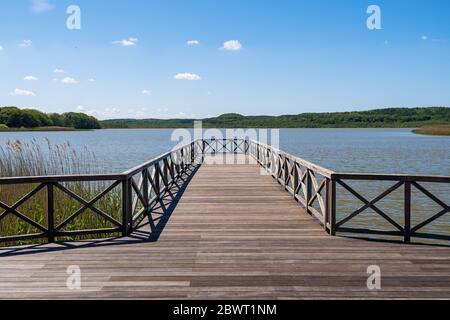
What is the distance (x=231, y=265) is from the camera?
4.88 metres

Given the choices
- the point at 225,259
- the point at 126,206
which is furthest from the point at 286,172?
the point at 225,259

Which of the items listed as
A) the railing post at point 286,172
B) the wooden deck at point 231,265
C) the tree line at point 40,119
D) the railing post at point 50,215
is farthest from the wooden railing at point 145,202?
the tree line at point 40,119

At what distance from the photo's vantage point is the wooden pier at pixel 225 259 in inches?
162

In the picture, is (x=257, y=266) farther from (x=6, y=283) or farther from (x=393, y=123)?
(x=393, y=123)

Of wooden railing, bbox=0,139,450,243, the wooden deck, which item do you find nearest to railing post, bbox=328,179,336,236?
wooden railing, bbox=0,139,450,243

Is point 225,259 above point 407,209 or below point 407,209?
below

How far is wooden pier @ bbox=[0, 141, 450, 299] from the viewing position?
162 inches

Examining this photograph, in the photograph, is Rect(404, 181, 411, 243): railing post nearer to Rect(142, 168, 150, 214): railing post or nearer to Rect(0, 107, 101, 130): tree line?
Rect(142, 168, 150, 214): railing post

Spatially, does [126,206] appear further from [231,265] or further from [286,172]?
[286,172]

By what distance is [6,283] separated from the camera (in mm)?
4305

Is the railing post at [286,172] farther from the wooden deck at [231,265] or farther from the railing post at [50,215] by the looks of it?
the railing post at [50,215]

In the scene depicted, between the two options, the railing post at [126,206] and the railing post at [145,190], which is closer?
the railing post at [126,206]

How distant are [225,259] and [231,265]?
0.80ft

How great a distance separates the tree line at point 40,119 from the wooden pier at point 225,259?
7648 centimetres
